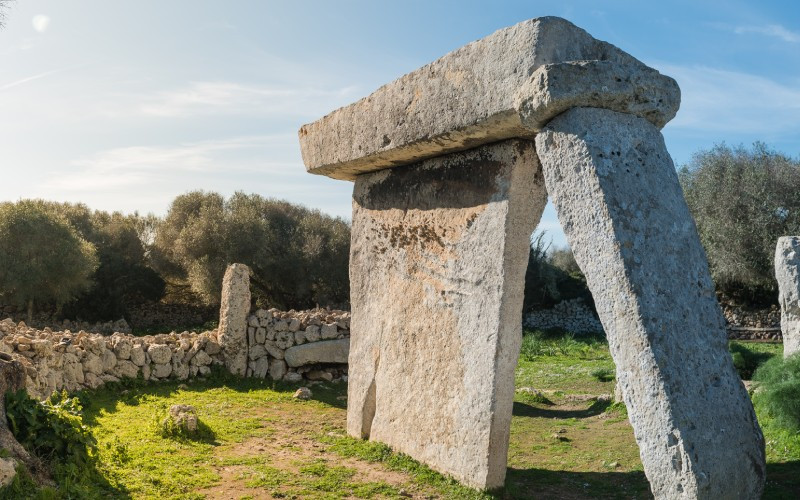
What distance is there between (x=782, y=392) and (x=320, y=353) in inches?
254

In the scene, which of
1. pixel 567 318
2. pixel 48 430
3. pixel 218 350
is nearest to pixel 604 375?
pixel 218 350

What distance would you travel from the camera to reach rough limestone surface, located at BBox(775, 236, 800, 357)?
25.0 feet

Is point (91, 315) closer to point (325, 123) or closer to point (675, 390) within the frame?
point (325, 123)

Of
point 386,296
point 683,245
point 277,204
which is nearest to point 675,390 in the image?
point 683,245

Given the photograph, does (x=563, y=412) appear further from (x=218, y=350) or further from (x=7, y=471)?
(x=7, y=471)

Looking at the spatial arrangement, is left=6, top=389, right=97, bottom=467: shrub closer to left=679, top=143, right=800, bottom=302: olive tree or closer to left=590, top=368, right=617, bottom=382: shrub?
left=590, top=368, right=617, bottom=382: shrub

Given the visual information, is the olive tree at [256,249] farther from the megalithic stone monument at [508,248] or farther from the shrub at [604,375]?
the megalithic stone monument at [508,248]

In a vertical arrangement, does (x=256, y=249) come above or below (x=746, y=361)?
above

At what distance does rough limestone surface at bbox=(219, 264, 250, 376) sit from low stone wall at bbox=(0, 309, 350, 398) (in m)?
0.12

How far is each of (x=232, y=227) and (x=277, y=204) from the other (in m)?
3.94

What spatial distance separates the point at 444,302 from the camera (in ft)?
18.3

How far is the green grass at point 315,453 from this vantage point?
17.6 ft

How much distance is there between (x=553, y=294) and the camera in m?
23.6

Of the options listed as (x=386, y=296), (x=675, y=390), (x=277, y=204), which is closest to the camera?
(x=675, y=390)
